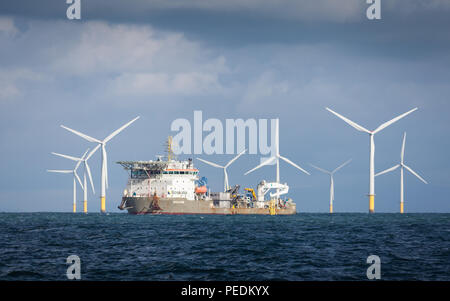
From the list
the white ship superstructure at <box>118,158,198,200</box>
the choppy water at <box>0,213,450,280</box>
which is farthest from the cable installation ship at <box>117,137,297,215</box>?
the choppy water at <box>0,213,450,280</box>

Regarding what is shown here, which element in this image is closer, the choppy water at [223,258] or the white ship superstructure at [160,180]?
the choppy water at [223,258]

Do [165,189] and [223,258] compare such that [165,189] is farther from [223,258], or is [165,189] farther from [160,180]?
[223,258]

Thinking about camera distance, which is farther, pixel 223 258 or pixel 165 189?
pixel 165 189

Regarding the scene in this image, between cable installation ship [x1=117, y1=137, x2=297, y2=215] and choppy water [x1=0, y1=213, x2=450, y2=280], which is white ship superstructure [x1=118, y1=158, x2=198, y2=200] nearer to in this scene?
cable installation ship [x1=117, y1=137, x2=297, y2=215]

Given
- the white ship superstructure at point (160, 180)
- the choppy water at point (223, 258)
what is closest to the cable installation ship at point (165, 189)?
the white ship superstructure at point (160, 180)

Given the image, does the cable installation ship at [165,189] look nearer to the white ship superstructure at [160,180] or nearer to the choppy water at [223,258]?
the white ship superstructure at [160,180]

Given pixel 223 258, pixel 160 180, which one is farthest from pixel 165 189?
pixel 223 258

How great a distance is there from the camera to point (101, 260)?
42844 mm

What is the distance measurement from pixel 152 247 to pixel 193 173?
122m
